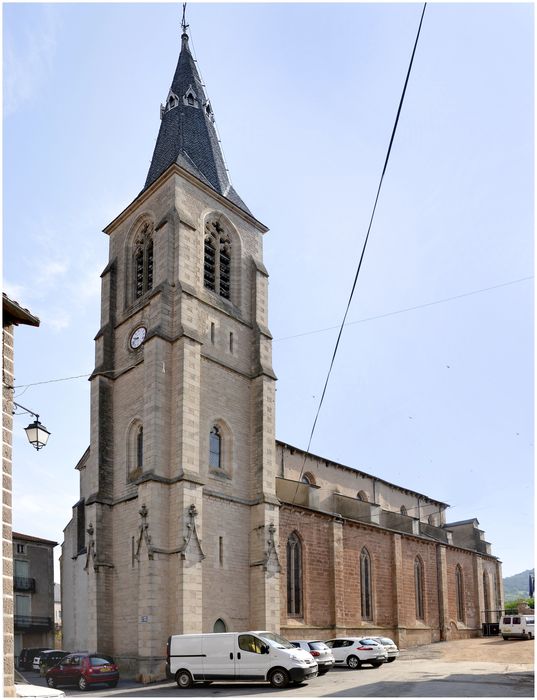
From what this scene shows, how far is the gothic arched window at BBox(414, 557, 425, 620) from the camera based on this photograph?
41031 millimetres

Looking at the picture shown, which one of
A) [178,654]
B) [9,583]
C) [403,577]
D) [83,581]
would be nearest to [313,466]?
[403,577]

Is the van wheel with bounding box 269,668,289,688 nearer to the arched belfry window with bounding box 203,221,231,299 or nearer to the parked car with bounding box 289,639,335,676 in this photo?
the parked car with bounding box 289,639,335,676

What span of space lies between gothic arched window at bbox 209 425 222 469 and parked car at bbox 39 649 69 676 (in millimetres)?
10668

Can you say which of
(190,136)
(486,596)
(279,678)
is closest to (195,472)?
(279,678)

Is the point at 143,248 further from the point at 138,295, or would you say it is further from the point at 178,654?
the point at 178,654

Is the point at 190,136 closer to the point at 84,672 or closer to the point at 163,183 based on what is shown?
the point at 163,183

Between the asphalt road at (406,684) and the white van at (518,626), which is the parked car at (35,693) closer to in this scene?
the asphalt road at (406,684)

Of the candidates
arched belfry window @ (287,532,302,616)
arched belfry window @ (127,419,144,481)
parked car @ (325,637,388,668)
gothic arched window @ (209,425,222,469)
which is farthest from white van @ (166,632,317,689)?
arched belfry window @ (287,532,302,616)

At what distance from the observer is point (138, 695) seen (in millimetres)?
20031

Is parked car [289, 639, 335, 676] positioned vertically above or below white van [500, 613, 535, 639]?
above

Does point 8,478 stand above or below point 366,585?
above

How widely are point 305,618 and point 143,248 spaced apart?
18.4 meters

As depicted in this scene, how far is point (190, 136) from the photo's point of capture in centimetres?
3641

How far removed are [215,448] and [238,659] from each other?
423 inches
